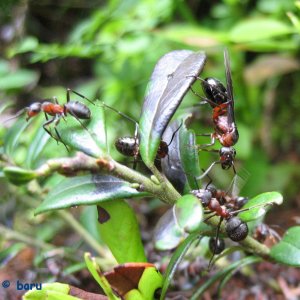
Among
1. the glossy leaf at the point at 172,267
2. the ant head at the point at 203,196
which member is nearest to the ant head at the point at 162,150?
the ant head at the point at 203,196

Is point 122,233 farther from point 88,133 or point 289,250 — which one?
point 289,250

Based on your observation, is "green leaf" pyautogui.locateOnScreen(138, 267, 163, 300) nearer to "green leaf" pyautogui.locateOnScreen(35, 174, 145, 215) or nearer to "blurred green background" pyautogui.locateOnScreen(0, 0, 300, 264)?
"green leaf" pyautogui.locateOnScreen(35, 174, 145, 215)

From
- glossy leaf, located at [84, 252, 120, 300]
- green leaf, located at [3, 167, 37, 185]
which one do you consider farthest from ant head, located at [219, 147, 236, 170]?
green leaf, located at [3, 167, 37, 185]

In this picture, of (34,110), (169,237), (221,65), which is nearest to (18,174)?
(169,237)

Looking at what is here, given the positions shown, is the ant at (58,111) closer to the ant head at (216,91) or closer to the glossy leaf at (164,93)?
the glossy leaf at (164,93)

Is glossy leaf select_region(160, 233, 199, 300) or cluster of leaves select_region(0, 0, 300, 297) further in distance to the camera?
cluster of leaves select_region(0, 0, 300, 297)
